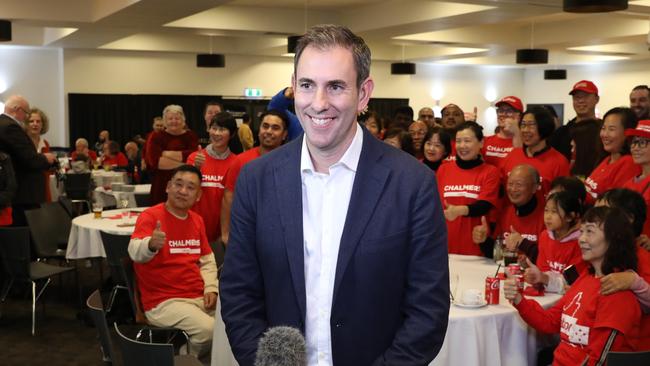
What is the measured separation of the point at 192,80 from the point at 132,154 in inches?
193

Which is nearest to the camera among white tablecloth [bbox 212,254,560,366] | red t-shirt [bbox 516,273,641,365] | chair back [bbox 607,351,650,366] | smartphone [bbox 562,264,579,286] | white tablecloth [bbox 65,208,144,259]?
chair back [bbox 607,351,650,366]

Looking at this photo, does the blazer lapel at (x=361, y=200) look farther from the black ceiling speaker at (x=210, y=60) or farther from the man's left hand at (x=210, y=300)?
the black ceiling speaker at (x=210, y=60)

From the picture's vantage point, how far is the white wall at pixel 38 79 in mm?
16625

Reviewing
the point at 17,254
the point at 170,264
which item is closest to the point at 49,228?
the point at 17,254

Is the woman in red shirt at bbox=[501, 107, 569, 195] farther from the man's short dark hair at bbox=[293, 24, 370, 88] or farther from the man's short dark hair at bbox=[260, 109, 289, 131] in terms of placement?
the man's short dark hair at bbox=[293, 24, 370, 88]

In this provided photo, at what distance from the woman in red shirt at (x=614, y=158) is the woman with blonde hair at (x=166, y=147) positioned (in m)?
3.79

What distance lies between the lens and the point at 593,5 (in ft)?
21.1

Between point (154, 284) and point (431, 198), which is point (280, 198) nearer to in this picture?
point (431, 198)

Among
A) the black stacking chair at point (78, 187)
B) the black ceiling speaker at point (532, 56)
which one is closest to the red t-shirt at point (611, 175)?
the black stacking chair at point (78, 187)

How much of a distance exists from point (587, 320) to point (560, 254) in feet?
2.71

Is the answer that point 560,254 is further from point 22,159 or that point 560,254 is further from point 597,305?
point 22,159

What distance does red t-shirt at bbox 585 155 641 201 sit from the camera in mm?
4949

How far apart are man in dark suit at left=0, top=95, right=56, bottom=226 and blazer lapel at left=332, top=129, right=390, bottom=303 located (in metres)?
5.91

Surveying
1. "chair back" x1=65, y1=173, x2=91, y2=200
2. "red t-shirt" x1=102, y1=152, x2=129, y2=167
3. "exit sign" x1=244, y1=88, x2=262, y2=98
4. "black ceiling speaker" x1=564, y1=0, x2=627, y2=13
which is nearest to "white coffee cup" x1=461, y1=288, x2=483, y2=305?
"black ceiling speaker" x1=564, y1=0, x2=627, y2=13
